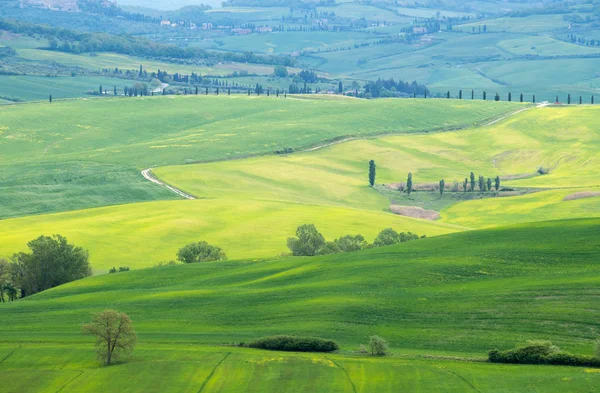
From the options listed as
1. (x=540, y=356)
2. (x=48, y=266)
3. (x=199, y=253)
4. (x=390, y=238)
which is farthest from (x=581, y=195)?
(x=540, y=356)

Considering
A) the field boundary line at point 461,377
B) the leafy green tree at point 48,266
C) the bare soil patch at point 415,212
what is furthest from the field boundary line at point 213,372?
the bare soil patch at point 415,212

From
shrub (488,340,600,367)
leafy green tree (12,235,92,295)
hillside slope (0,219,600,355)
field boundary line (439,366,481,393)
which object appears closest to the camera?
field boundary line (439,366,481,393)

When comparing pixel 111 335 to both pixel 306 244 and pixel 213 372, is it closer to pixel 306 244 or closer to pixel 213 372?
pixel 213 372

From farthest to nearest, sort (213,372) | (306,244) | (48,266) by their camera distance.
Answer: (306,244)
(48,266)
(213,372)

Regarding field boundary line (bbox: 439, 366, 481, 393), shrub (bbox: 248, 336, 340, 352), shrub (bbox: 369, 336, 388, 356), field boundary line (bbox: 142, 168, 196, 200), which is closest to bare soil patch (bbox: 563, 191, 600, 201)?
field boundary line (bbox: 142, 168, 196, 200)

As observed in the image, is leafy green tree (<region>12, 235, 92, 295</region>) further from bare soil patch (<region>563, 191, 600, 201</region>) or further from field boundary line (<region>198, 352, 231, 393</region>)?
bare soil patch (<region>563, 191, 600, 201</region>)

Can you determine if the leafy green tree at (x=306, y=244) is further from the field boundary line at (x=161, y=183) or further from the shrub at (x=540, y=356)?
the shrub at (x=540, y=356)
